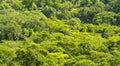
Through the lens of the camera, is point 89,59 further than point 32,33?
No

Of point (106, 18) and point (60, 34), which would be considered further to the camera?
point (106, 18)

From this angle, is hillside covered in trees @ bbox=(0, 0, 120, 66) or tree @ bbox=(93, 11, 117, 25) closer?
hillside covered in trees @ bbox=(0, 0, 120, 66)

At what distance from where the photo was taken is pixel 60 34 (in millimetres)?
46500

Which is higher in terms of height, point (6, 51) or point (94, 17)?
point (6, 51)

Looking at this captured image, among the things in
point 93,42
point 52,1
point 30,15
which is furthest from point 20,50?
point 52,1

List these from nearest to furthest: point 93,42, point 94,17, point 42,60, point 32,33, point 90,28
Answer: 1. point 42,60
2. point 93,42
3. point 32,33
4. point 90,28
5. point 94,17

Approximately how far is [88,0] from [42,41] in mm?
25899

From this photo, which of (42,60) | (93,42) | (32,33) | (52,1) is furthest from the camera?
(52,1)

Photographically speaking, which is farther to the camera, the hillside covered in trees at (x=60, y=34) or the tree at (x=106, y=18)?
the tree at (x=106, y=18)

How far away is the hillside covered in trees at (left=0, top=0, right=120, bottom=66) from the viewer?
34594mm

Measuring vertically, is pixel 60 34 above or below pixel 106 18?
above

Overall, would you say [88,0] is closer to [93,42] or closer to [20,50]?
[93,42]

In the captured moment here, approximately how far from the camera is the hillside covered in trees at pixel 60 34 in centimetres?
3459

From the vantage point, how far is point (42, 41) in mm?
43938
